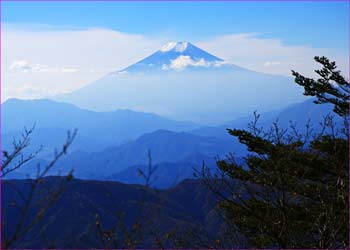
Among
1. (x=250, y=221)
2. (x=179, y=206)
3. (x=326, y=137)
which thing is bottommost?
(x=179, y=206)

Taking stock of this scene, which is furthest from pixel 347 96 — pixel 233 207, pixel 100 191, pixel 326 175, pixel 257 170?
pixel 100 191

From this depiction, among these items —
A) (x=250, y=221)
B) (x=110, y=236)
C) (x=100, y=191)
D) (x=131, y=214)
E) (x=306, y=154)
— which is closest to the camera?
(x=110, y=236)

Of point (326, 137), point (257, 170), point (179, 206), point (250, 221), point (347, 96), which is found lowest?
point (179, 206)

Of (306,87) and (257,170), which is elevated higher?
(306,87)

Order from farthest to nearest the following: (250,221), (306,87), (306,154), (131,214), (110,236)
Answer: (131,214), (306,87), (306,154), (250,221), (110,236)

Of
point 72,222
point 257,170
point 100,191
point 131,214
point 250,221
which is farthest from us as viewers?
point 100,191

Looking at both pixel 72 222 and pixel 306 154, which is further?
pixel 72 222

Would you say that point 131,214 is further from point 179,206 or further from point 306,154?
point 306,154

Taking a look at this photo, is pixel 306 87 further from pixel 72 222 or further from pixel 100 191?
pixel 100 191

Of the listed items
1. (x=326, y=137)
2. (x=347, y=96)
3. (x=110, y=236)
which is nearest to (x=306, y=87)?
(x=347, y=96)
